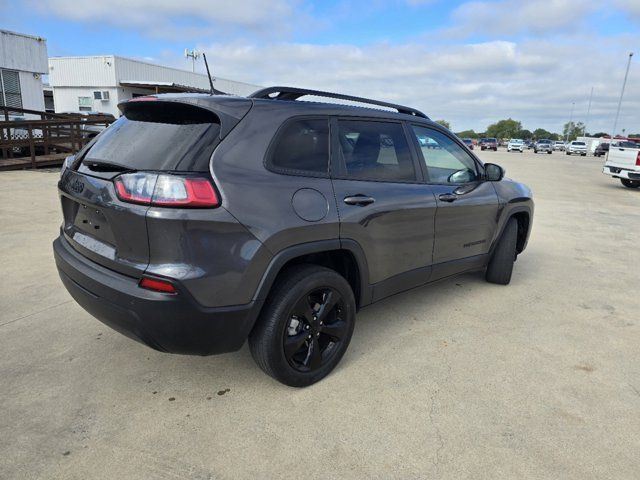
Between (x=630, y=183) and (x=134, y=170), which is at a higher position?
(x=134, y=170)

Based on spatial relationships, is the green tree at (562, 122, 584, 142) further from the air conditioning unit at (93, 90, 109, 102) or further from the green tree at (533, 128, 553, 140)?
the air conditioning unit at (93, 90, 109, 102)

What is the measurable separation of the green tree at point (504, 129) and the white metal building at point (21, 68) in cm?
12368

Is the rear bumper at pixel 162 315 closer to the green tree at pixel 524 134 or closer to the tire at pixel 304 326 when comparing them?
the tire at pixel 304 326

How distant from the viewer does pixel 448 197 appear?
3.69 metres

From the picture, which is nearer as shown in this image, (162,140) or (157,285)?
(157,285)

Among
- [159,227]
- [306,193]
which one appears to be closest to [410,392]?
[306,193]

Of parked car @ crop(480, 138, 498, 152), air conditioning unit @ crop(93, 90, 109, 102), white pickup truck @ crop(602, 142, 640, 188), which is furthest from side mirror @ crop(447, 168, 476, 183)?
A: parked car @ crop(480, 138, 498, 152)

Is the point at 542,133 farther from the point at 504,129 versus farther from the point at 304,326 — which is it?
the point at 304,326

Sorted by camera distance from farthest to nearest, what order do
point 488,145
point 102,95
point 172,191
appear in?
point 488,145, point 102,95, point 172,191

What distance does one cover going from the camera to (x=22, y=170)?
42.4ft

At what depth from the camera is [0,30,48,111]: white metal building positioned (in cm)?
1669

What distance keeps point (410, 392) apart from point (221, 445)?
1.16 meters

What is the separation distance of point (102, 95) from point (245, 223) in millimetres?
32104

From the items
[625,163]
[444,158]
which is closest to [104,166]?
[444,158]
